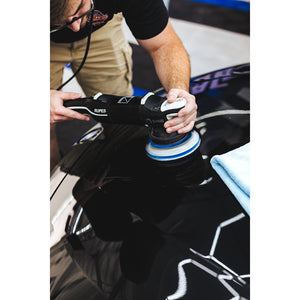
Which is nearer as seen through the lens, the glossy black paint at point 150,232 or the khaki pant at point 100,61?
the glossy black paint at point 150,232

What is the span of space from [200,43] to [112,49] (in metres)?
1.37

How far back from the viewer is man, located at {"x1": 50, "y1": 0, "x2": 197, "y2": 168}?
3.26 feet

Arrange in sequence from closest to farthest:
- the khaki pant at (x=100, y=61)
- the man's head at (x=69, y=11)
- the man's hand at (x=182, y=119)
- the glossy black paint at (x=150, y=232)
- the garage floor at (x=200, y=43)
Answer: the glossy black paint at (x=150, y=232), the man's hand at (x=182, y=119), the man's head at (x=69, y=11), the khaki pant at (x=100, y=61), the garage floor at (x=200, y=43)

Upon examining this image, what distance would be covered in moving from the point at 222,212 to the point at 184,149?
0.63ft

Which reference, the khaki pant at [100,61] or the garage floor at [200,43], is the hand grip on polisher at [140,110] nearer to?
the khaki pant at [100,61]

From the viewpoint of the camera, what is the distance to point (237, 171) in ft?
2.45

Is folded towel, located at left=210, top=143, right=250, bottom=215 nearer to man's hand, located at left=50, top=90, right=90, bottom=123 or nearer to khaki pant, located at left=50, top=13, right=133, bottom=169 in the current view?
man's hand, located at left=50, top=90, right=90, bottom=123

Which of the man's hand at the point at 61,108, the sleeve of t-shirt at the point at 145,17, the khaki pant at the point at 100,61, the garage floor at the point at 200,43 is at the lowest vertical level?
the garage floor at the point at 200,43


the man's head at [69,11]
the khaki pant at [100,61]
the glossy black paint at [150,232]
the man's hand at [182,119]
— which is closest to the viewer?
the glossy black paint at [150,232]

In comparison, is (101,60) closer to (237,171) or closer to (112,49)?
(112,49)

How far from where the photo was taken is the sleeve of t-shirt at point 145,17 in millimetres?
1214

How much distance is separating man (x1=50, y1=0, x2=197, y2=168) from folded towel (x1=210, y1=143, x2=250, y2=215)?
14 cm

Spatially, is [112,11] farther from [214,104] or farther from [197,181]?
[197,181]

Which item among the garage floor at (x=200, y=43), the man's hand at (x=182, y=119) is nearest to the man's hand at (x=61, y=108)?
the man's hand at (x=182, y=119)
